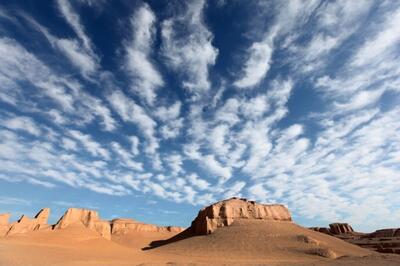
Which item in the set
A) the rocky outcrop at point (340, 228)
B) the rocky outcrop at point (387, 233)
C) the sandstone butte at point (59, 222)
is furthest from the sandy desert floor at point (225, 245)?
the rocky outcrop at point (340, 228)

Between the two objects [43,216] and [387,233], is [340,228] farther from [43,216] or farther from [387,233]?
[43,216]

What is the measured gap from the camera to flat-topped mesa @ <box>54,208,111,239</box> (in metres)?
69.6

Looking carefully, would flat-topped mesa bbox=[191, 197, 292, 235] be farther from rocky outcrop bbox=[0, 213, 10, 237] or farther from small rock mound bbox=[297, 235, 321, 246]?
rocky outcrop bbox=[0, 213, 10, 237]

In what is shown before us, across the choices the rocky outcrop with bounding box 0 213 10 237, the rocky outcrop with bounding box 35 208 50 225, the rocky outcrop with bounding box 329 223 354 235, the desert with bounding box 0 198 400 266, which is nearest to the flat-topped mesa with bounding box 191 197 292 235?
the desert with bounding box 0 198 400 266

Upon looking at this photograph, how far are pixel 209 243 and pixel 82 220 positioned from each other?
3687cm

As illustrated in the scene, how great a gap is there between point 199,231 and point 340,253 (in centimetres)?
3603

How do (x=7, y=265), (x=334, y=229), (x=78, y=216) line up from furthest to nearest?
1. (x=334, y=229)
2. (x=78, y=216)
3. (x=7, y=265)

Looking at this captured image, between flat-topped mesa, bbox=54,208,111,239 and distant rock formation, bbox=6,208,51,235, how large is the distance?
8.64 m

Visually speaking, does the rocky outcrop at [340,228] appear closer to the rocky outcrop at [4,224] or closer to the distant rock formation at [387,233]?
the distant rock formation at [387,233]

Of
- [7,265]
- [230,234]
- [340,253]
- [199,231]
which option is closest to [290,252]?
[340,253]

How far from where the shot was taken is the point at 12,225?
78.7 meters

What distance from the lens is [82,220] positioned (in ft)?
257

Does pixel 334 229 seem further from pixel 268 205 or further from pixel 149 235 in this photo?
pixel 149 235

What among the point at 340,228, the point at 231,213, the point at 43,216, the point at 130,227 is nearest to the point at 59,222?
Answer: the point at 43,216
